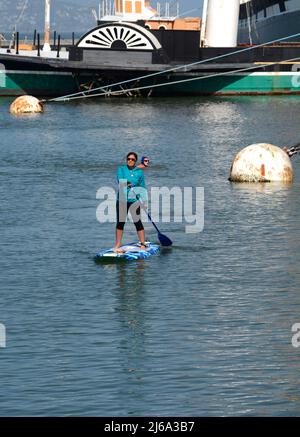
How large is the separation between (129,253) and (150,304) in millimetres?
4101

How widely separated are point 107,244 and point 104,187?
435 inches

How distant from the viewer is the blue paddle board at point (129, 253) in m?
26.2

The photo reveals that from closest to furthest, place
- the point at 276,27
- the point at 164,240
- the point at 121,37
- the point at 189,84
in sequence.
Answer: the point at 164,240 < the point at 121,37 < the point at 189,84 < the point at 276,27

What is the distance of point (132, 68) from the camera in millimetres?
79938

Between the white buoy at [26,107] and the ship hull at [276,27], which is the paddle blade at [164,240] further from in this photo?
the ship hull at [276,27]

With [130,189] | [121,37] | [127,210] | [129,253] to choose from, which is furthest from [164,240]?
[121,37]

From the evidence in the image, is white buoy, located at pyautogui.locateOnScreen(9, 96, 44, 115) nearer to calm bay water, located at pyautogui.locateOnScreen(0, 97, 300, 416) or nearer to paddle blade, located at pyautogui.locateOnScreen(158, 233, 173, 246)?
calm bay water, located at pyautogui.locateOnScreen(0, 97, 300, 416)

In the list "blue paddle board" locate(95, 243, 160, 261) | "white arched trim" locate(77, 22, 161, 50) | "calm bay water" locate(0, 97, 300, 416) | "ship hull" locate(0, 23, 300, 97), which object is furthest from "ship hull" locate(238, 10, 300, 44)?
"blue paddle board" locate(95, 243, 160, 261)

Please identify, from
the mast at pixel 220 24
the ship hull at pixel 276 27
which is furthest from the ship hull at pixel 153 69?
the ship hull at pixel 276 27

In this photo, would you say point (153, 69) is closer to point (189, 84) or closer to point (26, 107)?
point (189, 84)

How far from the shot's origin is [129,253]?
26406 millimetres

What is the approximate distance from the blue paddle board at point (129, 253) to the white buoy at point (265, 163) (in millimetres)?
11545

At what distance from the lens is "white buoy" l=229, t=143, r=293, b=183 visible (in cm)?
3800
